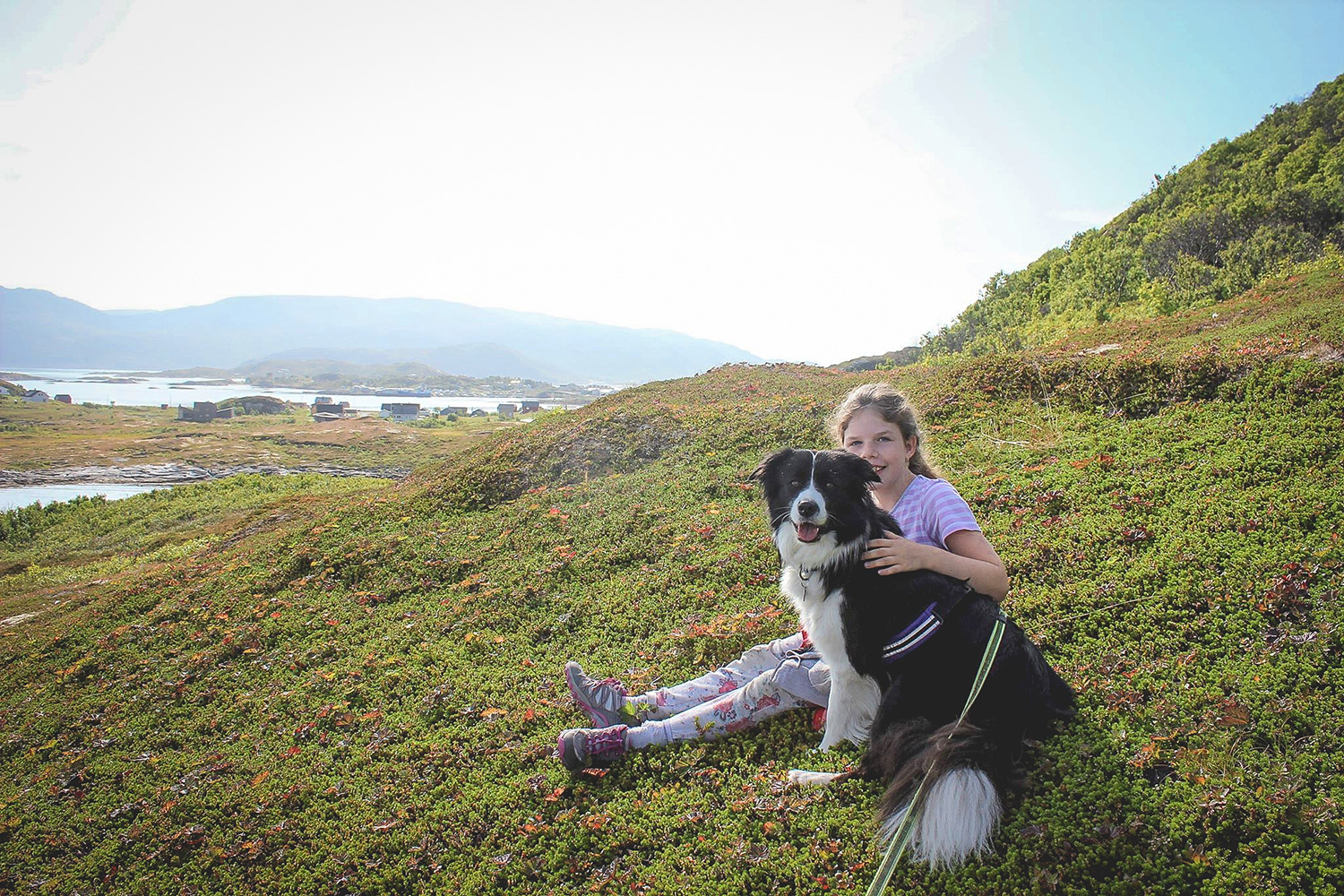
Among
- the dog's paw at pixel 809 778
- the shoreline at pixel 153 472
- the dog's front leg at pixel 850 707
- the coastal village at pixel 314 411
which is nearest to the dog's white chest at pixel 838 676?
the dog's front leg at pixel 850 707

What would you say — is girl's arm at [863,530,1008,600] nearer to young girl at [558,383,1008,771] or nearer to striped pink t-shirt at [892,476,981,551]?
striped pink t-shirt at [892,476,981,551]

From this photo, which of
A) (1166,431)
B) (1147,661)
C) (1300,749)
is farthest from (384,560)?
(1166,431)

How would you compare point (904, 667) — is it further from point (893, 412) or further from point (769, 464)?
point (893, 412)

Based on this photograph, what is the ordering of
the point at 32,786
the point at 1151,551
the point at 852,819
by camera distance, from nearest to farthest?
1. the point at 852,819
2. the point at 1151,551
3. the point at 32,786

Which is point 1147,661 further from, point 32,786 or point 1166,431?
point 32,786

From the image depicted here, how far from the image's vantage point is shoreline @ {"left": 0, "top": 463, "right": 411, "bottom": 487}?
40.3 metres

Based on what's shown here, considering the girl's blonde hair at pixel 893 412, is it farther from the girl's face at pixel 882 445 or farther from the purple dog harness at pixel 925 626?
the purple dog harness at pixel 925 626

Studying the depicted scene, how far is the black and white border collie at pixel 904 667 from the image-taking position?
3252 mm

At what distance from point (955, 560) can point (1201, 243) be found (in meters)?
36.9

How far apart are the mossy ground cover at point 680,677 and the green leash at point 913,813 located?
333 mm

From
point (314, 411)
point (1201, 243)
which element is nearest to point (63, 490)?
point (1201, 243)

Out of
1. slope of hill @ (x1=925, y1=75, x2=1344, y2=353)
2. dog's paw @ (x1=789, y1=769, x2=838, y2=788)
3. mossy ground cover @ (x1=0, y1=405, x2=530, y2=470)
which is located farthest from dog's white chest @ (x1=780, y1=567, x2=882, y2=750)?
mossy ground cover @ (x1=0, y1=405, x2=530, y2=470)

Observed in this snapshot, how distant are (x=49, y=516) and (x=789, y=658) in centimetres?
3055

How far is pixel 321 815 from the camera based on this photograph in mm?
5160
